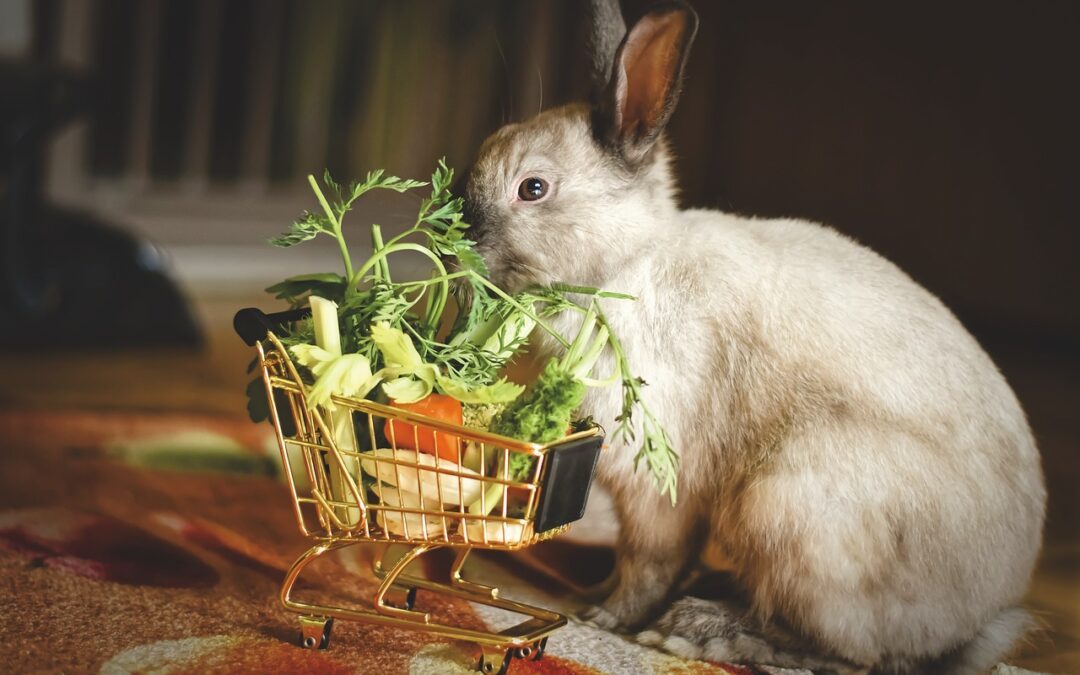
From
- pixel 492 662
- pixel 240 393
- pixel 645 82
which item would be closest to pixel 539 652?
pixel 492 662

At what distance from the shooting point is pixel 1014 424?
142cm

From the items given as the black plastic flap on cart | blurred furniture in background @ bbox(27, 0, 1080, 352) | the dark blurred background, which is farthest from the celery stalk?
blurred furniture in background @ bbox(27, 0, 1080, 352)

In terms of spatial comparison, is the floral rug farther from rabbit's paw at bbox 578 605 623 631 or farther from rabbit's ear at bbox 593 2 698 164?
rabbit's ear at bbox 593 2 698 164

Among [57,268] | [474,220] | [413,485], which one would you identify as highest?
[474,220]

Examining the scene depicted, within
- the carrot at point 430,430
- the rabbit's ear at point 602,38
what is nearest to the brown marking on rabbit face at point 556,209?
the rabbit's ear at point 602,38

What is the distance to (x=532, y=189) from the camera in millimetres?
1469

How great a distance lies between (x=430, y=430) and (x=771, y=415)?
465 millimetres

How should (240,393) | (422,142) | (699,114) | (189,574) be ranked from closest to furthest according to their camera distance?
(189,574) → (240,393) → (699,114) → (422,142)

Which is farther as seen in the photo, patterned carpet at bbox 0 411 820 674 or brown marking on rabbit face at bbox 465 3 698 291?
brown marking on rabbit face at bbox 465 3 698 291

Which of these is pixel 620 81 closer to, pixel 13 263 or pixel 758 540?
pixel 758 540

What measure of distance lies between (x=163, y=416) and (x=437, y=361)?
133 cm

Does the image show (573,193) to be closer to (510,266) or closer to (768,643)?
(510,266)

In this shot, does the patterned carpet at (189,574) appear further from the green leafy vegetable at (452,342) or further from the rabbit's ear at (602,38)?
the rabbit's ear at (602,38)

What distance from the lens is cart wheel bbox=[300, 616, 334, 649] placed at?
1347 millimetres
